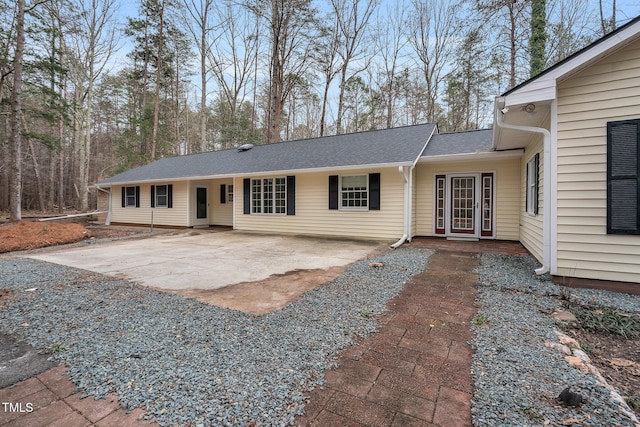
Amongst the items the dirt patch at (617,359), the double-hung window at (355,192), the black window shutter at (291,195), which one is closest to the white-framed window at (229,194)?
the black window shutter at (291,195)

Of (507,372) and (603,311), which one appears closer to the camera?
(507,372)

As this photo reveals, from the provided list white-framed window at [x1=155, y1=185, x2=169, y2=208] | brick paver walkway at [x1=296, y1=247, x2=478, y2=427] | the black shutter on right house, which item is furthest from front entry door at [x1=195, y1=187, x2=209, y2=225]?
the black shutter on right house

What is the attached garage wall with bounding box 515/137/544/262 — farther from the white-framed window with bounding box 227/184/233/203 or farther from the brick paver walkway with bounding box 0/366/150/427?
the white-framed window with bounding box 227/184/233/203

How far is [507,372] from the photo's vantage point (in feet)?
6.44

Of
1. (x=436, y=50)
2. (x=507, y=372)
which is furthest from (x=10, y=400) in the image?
(x=436, y=50)

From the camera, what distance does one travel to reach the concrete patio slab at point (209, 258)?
14.7ft

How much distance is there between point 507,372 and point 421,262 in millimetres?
3519

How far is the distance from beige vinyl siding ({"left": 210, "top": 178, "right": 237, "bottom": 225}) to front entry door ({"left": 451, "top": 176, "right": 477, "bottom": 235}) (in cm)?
845

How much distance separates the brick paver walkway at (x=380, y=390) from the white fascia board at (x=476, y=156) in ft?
18.3

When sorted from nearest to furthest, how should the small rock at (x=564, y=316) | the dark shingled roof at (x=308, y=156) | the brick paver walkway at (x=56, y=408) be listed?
1. the brick paver walkway at (x=56, y=408)
2. the small rock at (x=564, y=316)
3. the dark shingled roof at (x=308, y=156)

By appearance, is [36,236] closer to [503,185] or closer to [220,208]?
[220,208]

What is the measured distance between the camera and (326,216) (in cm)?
896

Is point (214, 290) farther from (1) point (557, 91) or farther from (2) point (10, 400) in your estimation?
(1) point (557, 91)

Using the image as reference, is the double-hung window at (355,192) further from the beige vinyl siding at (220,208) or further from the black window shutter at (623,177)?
the beige vinyl siding at (220,208)
